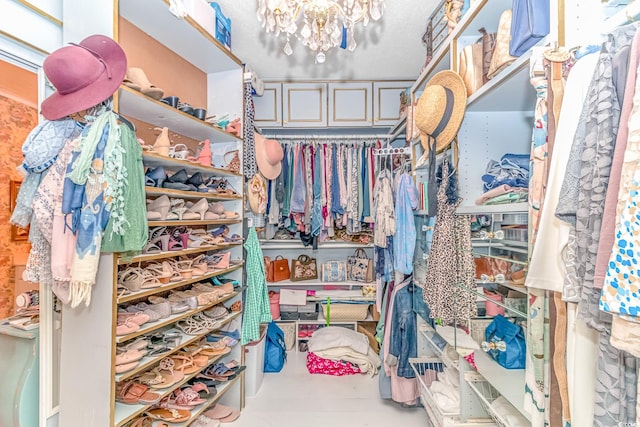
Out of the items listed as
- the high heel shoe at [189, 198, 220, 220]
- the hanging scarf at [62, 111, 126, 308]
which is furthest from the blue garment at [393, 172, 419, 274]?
the hanging scarf at [62, 111, 126, 308]

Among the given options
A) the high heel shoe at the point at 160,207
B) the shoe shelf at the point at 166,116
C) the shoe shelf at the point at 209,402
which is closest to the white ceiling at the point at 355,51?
the shoe shelf at the point at 166,116

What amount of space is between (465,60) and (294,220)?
210 centimetres

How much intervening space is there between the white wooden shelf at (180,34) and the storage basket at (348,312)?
7.78ft

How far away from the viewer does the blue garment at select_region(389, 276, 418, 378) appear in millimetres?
2230

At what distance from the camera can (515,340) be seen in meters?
1.37

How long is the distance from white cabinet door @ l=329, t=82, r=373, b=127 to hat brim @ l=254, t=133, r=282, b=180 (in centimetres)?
83

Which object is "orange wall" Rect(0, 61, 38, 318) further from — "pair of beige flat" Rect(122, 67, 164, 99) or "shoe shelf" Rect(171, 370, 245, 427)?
"shoe shelf" Rect(171, 370, 245, 427)

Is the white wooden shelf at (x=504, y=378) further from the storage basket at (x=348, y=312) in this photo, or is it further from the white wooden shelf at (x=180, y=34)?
the white wooden shelf at (x=180, y=34)

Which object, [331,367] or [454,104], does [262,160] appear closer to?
[454,104]

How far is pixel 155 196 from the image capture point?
1851mm

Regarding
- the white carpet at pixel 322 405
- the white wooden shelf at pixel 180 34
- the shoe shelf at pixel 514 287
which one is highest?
the white wooden shelf at pixel 180 34

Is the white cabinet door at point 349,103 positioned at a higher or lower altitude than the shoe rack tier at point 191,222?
higher

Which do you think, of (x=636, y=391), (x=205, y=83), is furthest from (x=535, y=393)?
(x=205, y=83)

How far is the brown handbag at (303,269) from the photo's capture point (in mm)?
Answer: 3486
